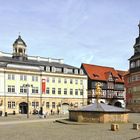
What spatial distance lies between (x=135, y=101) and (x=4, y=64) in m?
35.4

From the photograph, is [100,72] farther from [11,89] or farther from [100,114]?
[100,114]

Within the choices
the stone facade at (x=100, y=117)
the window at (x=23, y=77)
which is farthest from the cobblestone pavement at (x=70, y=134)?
the window at (x=23, y=77)

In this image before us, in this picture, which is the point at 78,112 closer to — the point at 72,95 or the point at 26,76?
the point at 26,76

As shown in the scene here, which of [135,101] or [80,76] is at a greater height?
[80,76]

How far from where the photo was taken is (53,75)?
87.7 meters

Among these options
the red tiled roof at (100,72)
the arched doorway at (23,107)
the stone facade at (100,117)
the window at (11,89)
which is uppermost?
the red tiled roof at (100,72)

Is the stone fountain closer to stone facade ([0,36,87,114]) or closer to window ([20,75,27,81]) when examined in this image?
stone facade ([0,36,87,114])

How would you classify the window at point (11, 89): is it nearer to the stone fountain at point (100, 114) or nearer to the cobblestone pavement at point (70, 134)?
the stone fountain at point (100, 114)

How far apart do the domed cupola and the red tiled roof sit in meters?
19.3

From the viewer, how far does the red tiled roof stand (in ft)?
330

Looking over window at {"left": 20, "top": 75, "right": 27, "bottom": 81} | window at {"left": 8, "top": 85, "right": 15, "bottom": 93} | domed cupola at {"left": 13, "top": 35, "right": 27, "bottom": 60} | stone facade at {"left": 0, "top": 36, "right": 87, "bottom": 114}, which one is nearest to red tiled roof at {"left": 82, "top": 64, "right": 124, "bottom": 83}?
stone facade at {"left": 0, "top": 36, "right": 87, "bottom": 114}

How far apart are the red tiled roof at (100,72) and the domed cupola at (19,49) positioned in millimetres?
19276

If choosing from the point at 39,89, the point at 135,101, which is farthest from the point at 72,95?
the point at 135,101

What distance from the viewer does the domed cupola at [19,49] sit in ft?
293
